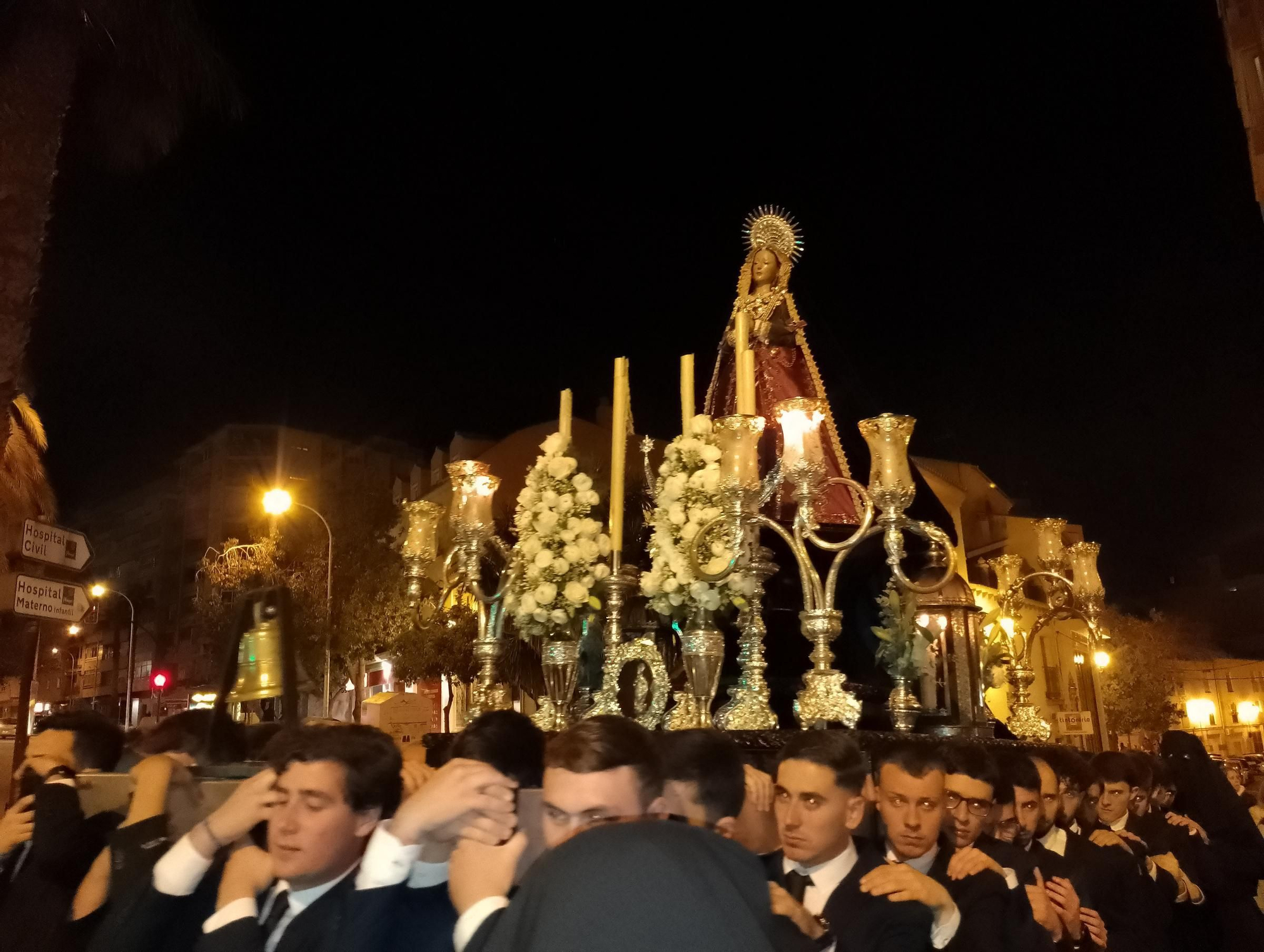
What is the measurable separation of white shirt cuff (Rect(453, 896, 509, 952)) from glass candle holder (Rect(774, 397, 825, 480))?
3.17 m

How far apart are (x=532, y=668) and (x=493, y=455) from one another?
894 inches

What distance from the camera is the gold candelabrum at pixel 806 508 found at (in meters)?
4.62

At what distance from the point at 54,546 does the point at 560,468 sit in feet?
10.6

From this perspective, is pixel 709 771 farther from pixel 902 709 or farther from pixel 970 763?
pixel 902 709

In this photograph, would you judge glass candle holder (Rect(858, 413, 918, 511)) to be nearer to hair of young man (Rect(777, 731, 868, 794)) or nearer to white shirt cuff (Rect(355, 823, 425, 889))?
hair of young man (Rect(777, 731, 868, 794))

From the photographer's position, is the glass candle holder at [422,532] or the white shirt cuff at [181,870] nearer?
the white shirt cuff at [181,870]

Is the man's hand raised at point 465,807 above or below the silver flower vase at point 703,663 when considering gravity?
below

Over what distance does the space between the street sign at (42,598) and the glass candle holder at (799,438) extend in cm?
438

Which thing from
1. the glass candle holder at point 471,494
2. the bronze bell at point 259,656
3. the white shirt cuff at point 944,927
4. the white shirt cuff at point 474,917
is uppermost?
the glass candle holder at point 471,494

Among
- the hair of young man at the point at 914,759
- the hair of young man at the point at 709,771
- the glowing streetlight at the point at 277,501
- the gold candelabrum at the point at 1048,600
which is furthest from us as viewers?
the glowing streetlight at the point at 277,501

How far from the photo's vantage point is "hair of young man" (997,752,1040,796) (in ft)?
12.7

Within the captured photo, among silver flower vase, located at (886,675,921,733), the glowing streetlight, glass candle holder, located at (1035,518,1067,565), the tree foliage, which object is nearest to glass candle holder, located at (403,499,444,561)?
silver flower vase, located at (886,675,921,733)

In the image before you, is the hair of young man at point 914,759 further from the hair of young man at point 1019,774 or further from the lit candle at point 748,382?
the lit candle at point 748,382

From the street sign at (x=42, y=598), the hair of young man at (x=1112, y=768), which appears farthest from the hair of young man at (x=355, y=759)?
the hair of young man at (x=1112, y=768)
